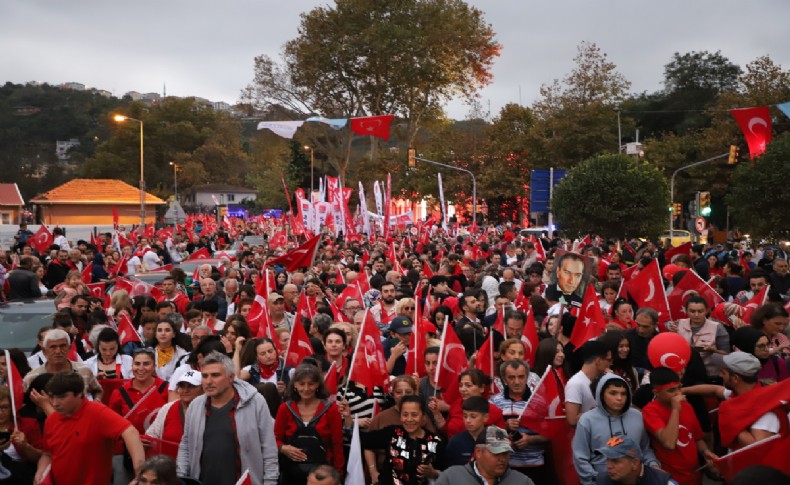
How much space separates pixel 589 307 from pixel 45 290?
10154 mm

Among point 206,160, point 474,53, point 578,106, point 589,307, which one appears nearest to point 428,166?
point 474,53

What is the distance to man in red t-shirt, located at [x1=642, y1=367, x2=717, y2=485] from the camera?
539cm

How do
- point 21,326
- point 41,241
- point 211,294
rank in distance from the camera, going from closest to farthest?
point 21,326
point 211,294
point 41,241

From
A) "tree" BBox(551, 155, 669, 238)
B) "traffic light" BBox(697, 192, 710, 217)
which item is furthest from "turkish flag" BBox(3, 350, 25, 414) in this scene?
"traffic light" BBox(697, 192, 710, 217)

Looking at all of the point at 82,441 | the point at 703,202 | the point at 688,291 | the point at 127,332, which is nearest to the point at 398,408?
the point at 82,441

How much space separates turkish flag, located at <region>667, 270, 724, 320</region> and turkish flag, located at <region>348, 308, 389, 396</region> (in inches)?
175

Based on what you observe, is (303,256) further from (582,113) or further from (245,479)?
(582,113)

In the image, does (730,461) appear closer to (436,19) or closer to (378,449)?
(378,449)

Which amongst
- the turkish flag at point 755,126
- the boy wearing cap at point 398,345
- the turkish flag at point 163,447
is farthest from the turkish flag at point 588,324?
the turkish flag at point 755,126

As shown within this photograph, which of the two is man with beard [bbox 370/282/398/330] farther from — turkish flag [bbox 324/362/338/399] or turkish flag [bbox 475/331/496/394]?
turkish flag [bbox 324/362/338/399]

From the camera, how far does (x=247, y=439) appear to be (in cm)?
516

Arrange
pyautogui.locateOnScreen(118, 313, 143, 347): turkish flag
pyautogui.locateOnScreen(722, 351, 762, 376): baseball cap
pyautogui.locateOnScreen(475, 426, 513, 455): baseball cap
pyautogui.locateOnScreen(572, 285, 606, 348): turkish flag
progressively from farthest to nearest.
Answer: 1. pyautogui.locateOnScreen(118, 313, 143, 347): turkish flag
2. pyautogui.locateOnScreen(572, 285, 606, 348): turkish flag
3. pyautogui.locateOnScreen(722, 351, 762, 376): baseball cap
4. pyautogui.locateOnScreen(475, 426, 513, 455): baseball cap

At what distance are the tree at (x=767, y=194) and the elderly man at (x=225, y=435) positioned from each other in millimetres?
20258

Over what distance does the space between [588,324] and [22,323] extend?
6.50 metres
